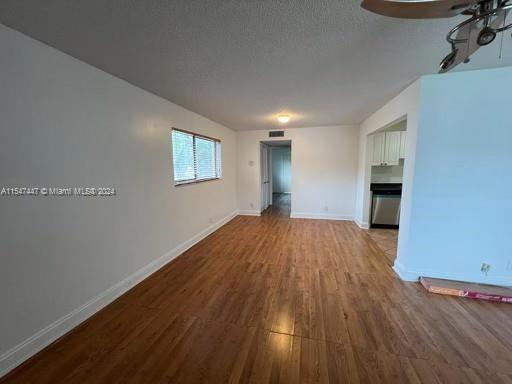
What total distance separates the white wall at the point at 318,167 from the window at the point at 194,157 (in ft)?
3.92

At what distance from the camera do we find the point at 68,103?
175 centimetres

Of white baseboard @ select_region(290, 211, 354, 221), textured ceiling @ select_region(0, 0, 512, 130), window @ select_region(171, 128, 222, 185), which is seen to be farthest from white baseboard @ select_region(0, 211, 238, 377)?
white baseboard @ select_region(290, 211, 354, 221)

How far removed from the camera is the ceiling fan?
0.90 m

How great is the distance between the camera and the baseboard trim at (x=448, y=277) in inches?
89.4

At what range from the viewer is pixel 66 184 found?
1.76 meters

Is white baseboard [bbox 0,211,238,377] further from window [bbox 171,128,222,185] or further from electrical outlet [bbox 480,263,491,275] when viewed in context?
electrical outlet [bbox 480,263,491,275]

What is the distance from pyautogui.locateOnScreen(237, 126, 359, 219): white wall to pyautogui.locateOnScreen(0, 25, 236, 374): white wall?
3113 millimetres

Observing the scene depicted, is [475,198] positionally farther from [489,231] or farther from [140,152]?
[140,152]

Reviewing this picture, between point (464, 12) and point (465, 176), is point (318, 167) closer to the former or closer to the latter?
point (465, 176)

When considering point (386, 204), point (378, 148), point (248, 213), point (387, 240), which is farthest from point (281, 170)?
point (387, 240)

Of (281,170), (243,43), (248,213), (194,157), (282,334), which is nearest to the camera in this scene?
(243,43)

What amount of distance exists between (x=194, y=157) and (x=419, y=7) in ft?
11.5

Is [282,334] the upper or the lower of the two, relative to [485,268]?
lower

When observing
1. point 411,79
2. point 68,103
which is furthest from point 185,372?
point 411,79
